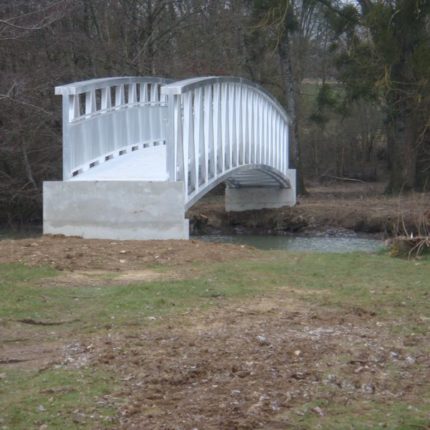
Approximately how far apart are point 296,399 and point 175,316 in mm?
2795

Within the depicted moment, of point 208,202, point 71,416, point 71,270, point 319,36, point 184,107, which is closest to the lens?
point 71,416

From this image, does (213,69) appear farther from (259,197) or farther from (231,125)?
(231,125)

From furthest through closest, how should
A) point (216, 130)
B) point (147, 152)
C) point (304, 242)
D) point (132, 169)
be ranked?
point (304, 242), point (147, 152), point (216, 130), point (132, 169)

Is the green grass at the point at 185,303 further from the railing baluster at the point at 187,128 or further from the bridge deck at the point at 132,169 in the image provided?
the railing baluster at the point at 187,128

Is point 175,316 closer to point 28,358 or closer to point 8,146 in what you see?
point 28,358

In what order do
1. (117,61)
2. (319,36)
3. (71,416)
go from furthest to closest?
(319,36)
(117,61)
(71,416)

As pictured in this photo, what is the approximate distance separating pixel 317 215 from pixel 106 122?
13.4 meters

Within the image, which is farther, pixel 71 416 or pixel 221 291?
pixel 221 291

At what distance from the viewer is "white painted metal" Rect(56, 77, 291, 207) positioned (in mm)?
16922

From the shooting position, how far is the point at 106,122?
1959 cm

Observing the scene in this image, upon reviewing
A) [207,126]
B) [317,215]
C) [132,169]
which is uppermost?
[207,126]

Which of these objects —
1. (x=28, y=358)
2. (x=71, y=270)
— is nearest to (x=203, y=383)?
(x=28, y=358)

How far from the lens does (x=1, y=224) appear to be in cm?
3262

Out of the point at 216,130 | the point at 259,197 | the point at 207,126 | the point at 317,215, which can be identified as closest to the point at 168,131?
the point at 207,126
